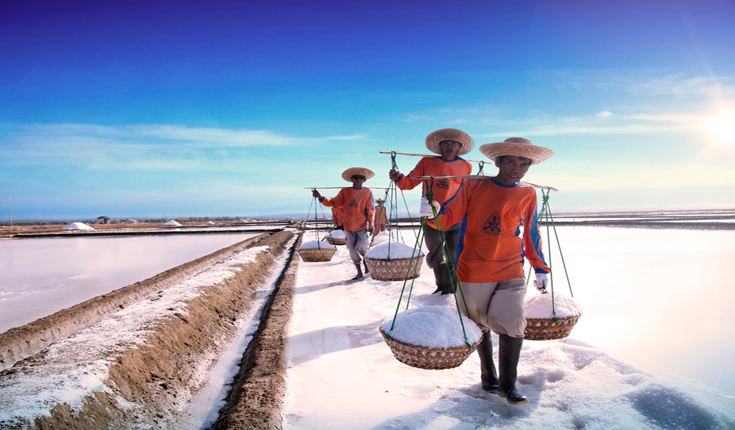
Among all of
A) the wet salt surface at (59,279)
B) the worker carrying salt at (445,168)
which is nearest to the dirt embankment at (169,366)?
the wet salt surface at (59,279)

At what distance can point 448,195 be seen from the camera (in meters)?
3.11

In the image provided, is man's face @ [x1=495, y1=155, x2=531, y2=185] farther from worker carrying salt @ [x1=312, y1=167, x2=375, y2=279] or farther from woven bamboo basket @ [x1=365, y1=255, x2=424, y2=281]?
worker carrying salt @ [x1=312, y1=167, x2=375, y2=279]

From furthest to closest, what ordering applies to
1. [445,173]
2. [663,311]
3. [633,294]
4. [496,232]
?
[633,294] → [663,311] → [445,173] → [496,232]

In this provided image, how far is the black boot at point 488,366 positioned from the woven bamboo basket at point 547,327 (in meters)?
0.21

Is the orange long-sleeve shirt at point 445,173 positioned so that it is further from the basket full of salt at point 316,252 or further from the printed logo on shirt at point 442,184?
the basket full of salt at point 316,252

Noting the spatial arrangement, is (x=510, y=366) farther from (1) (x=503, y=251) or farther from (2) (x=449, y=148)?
(2) (x=449, y=148)

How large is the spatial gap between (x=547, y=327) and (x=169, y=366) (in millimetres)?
2246

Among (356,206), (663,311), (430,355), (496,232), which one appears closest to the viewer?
(430,355)

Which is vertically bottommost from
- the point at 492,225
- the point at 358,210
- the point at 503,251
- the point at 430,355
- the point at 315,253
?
the point at 430,355

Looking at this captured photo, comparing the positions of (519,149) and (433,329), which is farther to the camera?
(519,149)

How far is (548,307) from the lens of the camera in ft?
6.73

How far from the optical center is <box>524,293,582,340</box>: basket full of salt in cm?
202

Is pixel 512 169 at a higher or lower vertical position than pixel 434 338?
higher

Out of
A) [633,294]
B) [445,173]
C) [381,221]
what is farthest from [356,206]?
[381,221]
